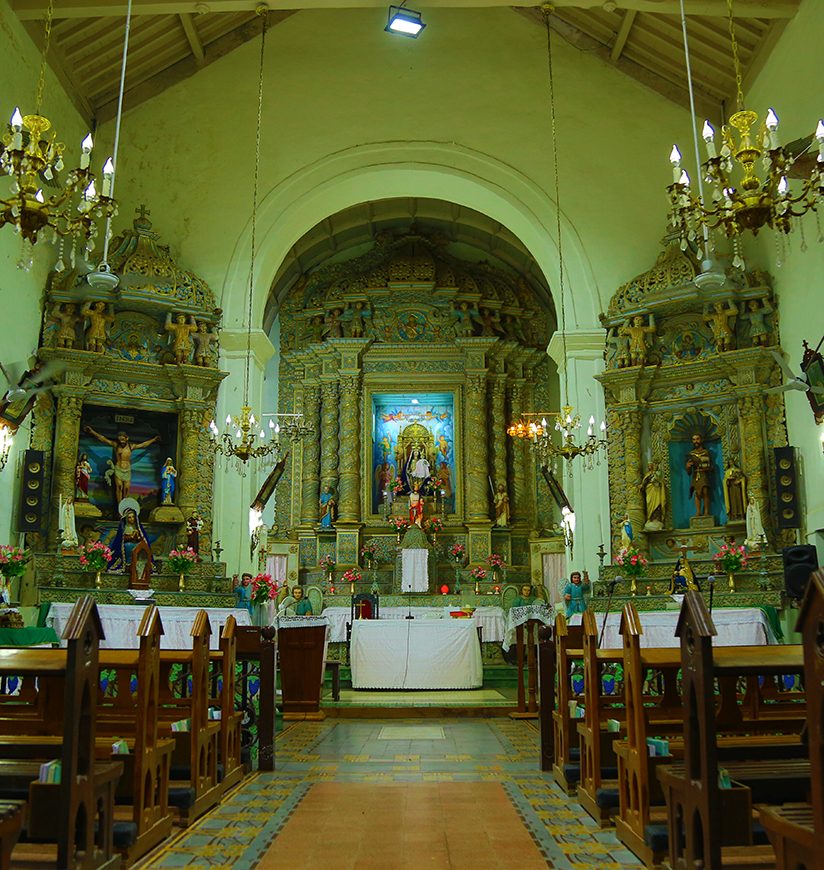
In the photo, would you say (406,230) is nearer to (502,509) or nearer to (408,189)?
(408,189)

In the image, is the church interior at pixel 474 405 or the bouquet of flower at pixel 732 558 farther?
the bouquet of flower at pixel 732 558

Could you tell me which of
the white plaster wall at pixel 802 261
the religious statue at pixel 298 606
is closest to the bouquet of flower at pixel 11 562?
the religious statue at pixel 298 606

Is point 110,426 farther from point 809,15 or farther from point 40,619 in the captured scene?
point 809,15

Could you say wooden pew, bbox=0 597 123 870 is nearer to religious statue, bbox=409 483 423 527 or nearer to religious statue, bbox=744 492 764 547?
religious statue, bbox=744 492 764 547

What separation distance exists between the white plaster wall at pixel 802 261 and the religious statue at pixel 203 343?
24.9 feet

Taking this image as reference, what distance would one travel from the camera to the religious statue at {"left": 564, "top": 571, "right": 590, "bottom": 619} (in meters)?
11.4

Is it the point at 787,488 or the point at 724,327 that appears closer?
the point at 787,488

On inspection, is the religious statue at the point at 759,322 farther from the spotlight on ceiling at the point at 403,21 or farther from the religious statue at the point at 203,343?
the religious statue at the point at 203,343

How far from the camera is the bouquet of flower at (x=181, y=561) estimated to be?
1142 cm

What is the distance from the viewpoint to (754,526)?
10.9 m

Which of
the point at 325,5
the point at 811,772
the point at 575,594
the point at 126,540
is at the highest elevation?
the point at 325,5

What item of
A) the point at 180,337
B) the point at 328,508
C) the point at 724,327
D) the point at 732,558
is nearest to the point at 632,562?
the point at 732,558

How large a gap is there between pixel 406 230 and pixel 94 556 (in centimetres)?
1066

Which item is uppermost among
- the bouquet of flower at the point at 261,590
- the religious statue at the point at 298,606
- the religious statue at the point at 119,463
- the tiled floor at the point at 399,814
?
the religious statue at the point at 119,463
